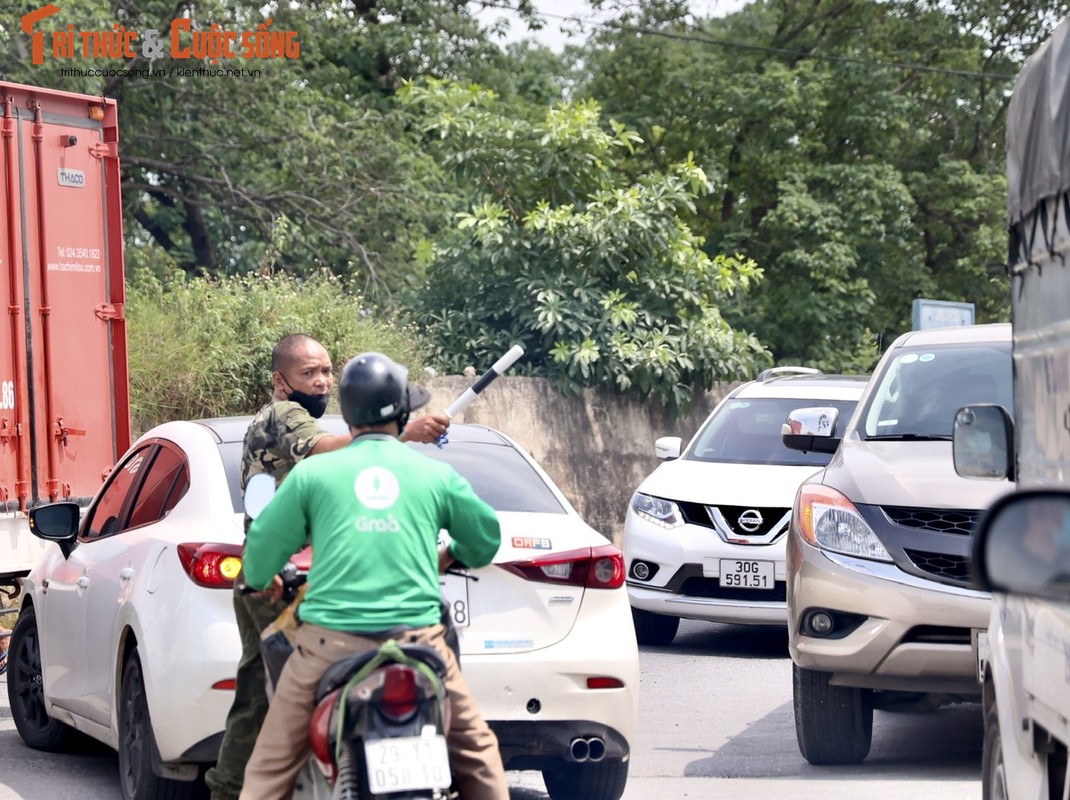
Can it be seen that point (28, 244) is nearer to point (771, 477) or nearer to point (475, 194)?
point (771, 477)

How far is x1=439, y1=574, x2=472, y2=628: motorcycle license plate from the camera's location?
5.63 m

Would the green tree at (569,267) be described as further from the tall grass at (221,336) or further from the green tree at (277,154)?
the green tree at (277,154)

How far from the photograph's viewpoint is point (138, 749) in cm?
583

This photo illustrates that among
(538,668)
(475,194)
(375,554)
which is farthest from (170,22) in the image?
(375,554)

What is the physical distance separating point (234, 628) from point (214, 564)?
23 cm

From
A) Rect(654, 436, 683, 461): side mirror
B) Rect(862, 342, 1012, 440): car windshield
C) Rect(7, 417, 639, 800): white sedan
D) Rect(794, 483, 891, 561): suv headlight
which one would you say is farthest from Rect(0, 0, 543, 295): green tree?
Rect(7, 417, 639, 800): white sedan

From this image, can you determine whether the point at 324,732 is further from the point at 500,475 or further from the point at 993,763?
the point at 500,475

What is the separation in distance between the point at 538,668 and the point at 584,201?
41.6ft

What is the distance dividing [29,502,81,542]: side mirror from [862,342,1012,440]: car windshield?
12.2ft

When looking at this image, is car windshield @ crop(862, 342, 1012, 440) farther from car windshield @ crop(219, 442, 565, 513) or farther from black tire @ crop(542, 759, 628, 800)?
black tire @ crop(542, 759, 628, 800)

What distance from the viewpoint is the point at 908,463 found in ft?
23.9

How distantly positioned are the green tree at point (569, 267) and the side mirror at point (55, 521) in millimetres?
10254

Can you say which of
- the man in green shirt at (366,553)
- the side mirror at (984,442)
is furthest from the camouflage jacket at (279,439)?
the side mirror at (984,442)

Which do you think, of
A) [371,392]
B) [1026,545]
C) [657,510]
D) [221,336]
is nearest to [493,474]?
[371,392]
